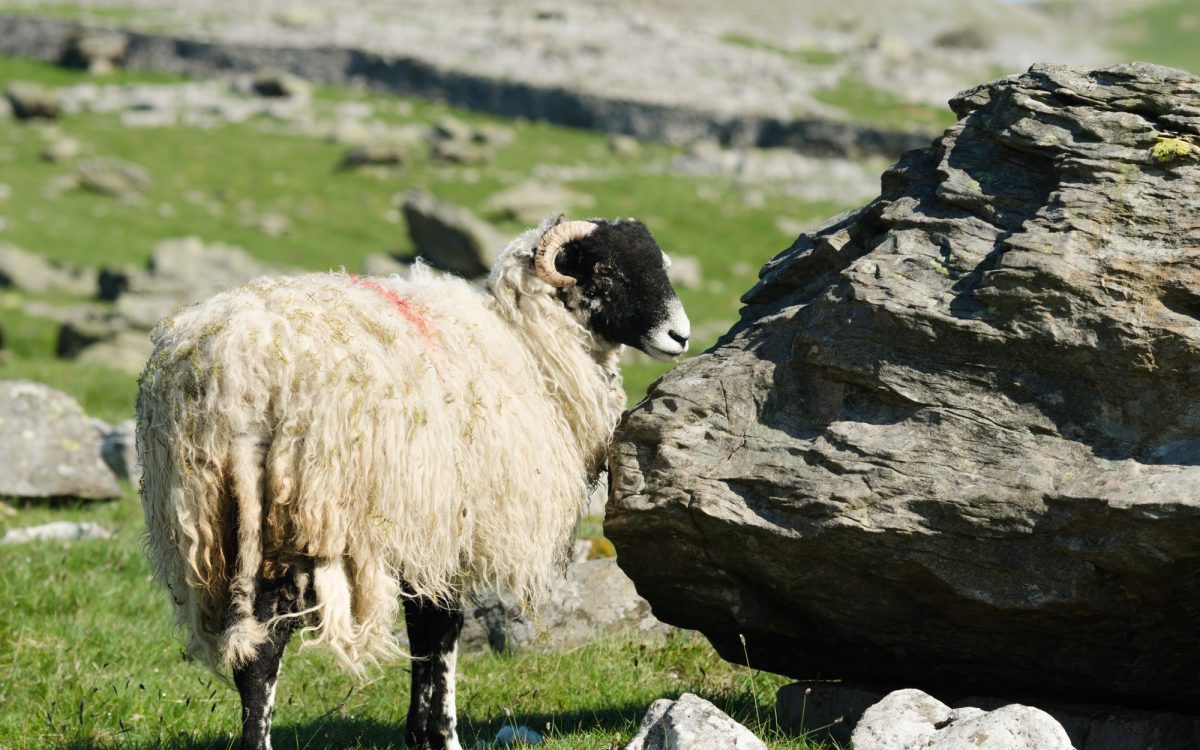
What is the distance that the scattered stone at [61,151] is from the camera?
3991 centimetres

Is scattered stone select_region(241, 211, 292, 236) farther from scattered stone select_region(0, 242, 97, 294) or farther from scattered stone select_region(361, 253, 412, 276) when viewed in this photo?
scattered stone select_region(0, 242, 97, 294)

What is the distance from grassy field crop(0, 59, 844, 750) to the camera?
7.23 meters

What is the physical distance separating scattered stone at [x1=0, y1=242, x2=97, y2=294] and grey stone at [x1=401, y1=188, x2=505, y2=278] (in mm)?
7736

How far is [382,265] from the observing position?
1214 inches

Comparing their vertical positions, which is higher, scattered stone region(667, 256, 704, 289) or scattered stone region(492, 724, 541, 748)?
scattered stone region(492, 724, 541, 748)

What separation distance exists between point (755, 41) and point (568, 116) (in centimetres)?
1570

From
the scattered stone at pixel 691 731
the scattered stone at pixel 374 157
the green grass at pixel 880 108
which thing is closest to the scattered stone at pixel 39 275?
the scattered stone at pixel 374 157

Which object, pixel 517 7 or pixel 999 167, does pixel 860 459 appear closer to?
pixel 999 167

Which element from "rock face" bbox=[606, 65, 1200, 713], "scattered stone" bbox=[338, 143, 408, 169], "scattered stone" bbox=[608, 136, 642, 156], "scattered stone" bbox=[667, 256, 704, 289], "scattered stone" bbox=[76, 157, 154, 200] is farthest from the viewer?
"scattered stone" bbox=[608, 136, 642, 156]

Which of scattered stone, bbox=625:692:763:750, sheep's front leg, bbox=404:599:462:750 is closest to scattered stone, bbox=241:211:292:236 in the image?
sheep's front leg, bbox=404:599:462:750

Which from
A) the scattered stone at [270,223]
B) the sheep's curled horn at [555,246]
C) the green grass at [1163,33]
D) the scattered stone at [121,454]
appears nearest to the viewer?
the sheep's curled horn at [555,246]

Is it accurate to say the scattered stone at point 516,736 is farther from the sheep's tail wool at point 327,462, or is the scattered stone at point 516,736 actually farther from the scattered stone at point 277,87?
the scattered stone at point 277,87

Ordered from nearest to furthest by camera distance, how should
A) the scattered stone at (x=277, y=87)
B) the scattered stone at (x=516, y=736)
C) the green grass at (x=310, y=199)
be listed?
1. the scattered stone at (x=516, y=736)
2. the green grass at (x=310, y=199)
3. the scattered stone at (x=277, y=87)

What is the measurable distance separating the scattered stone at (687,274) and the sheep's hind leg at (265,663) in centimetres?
2611
